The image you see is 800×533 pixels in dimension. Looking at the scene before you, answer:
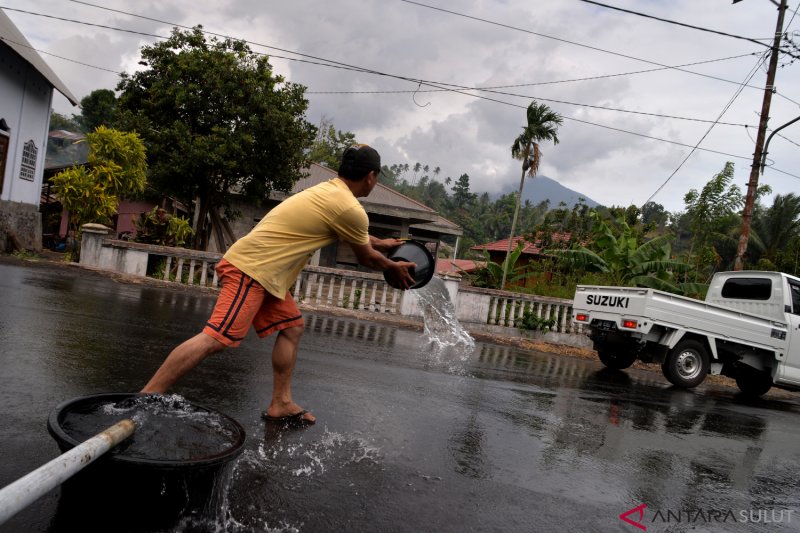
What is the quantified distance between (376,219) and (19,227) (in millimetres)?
11697

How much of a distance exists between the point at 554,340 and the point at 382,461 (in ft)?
35.0

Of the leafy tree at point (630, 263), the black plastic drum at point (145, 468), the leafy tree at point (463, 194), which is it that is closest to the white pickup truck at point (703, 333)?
the leafy tree at point (630, 263)

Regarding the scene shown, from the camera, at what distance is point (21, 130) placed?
16.8 m

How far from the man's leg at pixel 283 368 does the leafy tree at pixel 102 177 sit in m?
14.1

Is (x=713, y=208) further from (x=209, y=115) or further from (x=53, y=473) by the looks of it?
(x=53, y=473)

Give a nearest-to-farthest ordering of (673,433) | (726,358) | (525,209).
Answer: (673,433)
(726,358)
(525,209)

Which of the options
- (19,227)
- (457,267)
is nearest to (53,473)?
(457,267)

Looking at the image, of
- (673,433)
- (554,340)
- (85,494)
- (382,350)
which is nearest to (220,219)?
(554,340)

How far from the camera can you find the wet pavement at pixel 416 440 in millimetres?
2885

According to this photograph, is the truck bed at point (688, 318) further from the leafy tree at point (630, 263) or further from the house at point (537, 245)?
the house at point (537, 245)

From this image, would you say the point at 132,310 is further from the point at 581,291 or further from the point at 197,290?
the point at 581,291

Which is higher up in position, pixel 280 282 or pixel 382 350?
pixel 280 282

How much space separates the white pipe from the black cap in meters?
2.05

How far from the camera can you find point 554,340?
44.3ft
